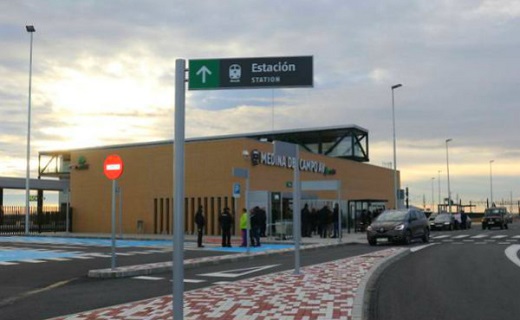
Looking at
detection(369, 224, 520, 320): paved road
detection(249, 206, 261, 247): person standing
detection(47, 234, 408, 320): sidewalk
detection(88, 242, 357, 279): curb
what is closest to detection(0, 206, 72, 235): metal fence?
detection(249, 206, 261, 247): person standing

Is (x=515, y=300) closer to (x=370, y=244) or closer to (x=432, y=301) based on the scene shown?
(x=432, y=301)

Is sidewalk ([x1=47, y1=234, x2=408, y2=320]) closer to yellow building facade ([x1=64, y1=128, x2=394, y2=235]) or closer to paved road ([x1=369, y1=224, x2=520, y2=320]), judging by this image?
paved road ([x1=369, y1=224, x2=520, y2=320])

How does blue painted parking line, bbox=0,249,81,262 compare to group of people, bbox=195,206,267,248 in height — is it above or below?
below

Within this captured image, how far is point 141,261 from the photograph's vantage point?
677 inches

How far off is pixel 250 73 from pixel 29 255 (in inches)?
644

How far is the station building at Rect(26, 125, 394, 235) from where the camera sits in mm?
32656

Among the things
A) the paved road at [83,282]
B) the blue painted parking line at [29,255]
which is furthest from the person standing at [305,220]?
the blue painted parking line at [29,255]

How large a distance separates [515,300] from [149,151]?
2951 cm

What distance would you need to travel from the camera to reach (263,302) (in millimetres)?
8766

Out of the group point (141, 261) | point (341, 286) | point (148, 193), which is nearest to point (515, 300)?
point (341, 286)

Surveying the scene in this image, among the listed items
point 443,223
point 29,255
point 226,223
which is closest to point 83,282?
point 29,255

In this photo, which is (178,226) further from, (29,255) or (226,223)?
(226,223)

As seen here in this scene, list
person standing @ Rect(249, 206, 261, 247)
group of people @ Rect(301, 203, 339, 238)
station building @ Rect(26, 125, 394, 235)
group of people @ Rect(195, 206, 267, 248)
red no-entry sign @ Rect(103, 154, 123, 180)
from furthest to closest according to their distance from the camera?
station building @ Rect(26, 125, 394, 235)
group of people @ Rect(301, 203, 339, 238)
person standing @ Rect(249, 206, 261, 247)
group of people @ Rect(195, 206, 267, 248)
red no-entry sign @ Rect(103, 154, 123, 180)

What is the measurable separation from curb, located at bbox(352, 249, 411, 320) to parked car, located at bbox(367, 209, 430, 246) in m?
6.27
